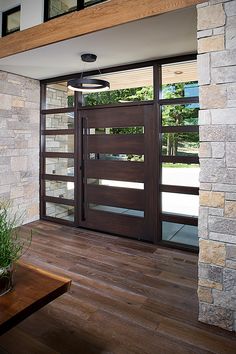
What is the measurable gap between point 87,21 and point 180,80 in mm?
1394

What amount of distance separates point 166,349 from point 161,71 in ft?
10.2

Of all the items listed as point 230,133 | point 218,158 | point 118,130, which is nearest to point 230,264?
point 218,158

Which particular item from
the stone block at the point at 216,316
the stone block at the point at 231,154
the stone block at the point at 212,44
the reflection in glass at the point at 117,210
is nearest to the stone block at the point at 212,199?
the stone block at the point at 231,154

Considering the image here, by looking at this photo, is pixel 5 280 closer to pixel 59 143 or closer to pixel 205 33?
pixel 205 33

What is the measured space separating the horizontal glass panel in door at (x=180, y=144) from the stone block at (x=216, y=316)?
1.86m

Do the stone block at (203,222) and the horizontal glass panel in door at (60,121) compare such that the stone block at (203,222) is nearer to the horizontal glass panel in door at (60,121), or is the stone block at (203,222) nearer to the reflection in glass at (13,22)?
the horizontal glass panel in door at (60,121)

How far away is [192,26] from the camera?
96.7 inches

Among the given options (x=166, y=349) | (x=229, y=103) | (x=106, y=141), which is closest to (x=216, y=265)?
(x=166, y=349)

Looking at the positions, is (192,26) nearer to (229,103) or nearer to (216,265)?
(229,103)

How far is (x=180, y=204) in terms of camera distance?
346 cm

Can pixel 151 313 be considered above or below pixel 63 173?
below

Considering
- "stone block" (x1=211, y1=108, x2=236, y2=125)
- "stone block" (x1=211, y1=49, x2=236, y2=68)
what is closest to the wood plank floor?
"stone block" (x1=211, y1=108, x2=236, y2=125)

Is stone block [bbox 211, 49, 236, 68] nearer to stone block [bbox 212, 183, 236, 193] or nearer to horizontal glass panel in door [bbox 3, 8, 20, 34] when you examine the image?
stone block [bbox 212, 183, 236, 193]

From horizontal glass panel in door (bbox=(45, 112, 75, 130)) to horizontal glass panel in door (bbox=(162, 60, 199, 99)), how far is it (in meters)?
1.65
